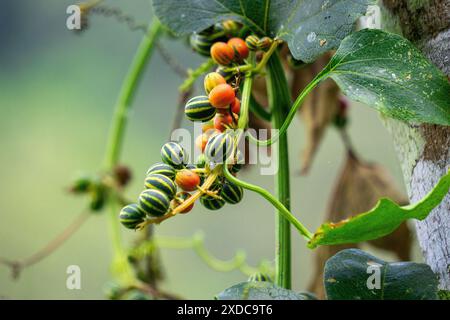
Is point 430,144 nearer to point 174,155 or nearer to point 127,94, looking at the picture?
point 174,155

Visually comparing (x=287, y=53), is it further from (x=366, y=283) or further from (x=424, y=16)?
(x=366, y=283)

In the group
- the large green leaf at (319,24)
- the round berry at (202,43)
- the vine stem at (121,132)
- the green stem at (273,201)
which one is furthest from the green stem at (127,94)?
the green stem at (273,201)

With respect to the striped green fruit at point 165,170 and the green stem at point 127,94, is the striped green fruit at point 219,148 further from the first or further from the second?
the green stem at point 127,94

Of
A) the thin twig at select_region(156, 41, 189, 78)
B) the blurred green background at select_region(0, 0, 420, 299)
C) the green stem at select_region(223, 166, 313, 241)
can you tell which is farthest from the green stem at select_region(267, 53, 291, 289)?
the blurred green background at select_region(0, 0, 420, 299)

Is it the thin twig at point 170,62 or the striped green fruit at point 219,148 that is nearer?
the striped green fruit at point 219,148

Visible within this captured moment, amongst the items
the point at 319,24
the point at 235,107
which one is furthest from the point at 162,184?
the point at 319,24

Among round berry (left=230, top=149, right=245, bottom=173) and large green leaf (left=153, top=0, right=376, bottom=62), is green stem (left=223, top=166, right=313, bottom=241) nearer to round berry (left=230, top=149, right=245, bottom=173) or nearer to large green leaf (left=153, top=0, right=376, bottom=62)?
round berry (left=230, top=149, right=245, bottom=173)
